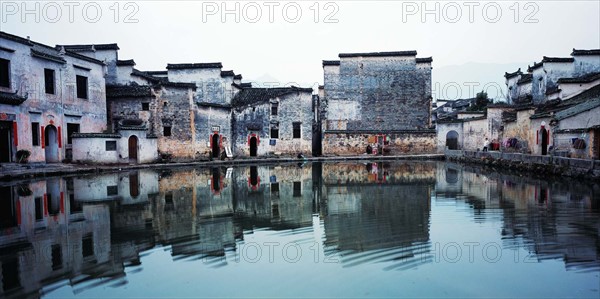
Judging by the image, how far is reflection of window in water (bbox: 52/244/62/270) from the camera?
6.08m

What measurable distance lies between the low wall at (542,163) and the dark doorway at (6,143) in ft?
77.8

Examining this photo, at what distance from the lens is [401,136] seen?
3378cm

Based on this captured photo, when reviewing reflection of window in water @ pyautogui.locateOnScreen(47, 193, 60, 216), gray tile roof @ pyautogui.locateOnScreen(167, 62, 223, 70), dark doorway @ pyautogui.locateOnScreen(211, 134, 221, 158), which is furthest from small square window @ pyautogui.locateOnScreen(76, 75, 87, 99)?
reflection of window in water @ pyautogui.locateOnScreen(47, 193, 60, 216)

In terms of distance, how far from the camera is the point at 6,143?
1909cm

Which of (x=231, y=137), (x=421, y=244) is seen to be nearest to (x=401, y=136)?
(x=231, y=137)

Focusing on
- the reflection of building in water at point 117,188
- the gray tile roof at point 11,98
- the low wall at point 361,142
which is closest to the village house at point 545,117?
the low wall at point 361,142

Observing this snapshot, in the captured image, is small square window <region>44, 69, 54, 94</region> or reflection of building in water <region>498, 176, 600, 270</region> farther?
small square window <region>44, 69, 54, 94</region>

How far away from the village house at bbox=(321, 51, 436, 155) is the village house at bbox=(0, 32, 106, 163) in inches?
721

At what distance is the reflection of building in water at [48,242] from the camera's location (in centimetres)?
571

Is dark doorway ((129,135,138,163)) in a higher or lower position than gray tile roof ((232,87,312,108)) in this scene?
lower

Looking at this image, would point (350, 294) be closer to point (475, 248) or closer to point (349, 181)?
point (475, 248)

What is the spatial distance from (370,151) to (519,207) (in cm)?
2343

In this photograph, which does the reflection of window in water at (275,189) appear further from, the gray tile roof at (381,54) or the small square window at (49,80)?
the gray tile roof at (381,54)

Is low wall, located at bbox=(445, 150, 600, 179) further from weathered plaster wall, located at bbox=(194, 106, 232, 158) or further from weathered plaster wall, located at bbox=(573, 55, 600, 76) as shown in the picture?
weathered plaster wall, located at bbox=(194, 106, 232, 158)
